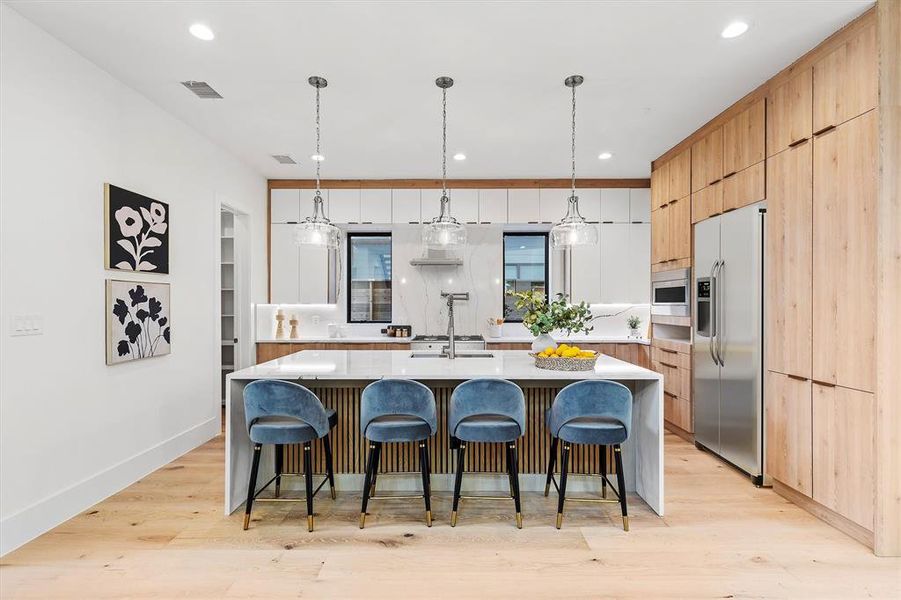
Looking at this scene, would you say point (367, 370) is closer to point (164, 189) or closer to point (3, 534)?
point (3, 534)

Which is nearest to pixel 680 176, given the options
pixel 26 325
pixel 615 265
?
pixel 615 265

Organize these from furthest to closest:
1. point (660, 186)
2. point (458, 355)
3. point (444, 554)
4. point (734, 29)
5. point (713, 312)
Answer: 1. point (660, 186)
2. point (713, 312)
3. point (458, 355)
4. point (734, 29)
5. point (444, 554)

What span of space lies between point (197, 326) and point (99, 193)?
1.45 m

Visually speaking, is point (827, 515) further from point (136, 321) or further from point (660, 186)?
point (136, 321)

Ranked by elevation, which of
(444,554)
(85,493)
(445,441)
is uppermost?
(445,441)

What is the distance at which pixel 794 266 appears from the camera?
2971mm

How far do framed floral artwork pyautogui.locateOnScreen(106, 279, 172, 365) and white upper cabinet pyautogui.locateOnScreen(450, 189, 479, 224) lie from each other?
327 cm

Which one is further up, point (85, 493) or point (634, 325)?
point (634, 325)

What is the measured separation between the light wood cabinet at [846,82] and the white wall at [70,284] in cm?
407

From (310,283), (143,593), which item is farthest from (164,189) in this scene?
(143,593)

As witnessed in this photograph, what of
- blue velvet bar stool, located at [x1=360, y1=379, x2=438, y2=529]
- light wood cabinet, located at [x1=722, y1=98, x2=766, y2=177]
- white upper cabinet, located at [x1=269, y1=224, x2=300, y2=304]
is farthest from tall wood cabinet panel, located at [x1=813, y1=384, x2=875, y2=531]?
white upper cabinet, located at [x1=269, y1=224, x2=300, y2=304]

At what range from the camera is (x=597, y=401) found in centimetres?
264

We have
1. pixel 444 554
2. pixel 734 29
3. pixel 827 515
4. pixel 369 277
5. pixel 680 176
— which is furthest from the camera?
pixel 369 277

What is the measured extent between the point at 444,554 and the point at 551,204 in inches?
172
